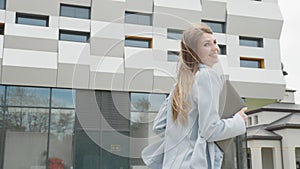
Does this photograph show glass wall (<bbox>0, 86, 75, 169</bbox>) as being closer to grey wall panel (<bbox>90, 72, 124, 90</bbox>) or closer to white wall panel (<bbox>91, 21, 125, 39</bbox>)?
grey wall panel (<bbox>90, 72, 124, 90</bbox>)

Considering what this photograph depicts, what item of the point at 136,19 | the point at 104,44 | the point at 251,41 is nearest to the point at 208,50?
the point at 136,19

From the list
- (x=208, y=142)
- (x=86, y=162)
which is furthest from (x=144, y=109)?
(x=86, y=162)

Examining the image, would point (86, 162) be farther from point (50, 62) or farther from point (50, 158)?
point (50, 62)

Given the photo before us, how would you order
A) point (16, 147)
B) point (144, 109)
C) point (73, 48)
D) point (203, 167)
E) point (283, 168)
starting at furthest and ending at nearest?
1. point (283, 168)
2. point (73, 48)
3. point (16, 147)
4. point (144, 109)
5. point (203, 167)

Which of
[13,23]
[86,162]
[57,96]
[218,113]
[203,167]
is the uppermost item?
[13,23]

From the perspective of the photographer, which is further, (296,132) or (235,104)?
(296,132)

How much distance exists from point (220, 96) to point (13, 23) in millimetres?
11448

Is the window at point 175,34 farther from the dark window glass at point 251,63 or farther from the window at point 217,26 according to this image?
the dark window glass at point 251,63

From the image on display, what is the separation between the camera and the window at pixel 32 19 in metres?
12.2

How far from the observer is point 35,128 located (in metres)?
11.9

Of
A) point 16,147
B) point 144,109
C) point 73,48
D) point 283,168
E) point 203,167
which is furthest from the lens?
point 283,168

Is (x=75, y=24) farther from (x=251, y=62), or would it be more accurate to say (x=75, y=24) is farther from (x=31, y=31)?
(x=251, y=62)

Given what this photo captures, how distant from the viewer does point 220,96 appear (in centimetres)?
156

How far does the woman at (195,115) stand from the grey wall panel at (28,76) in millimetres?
10613
